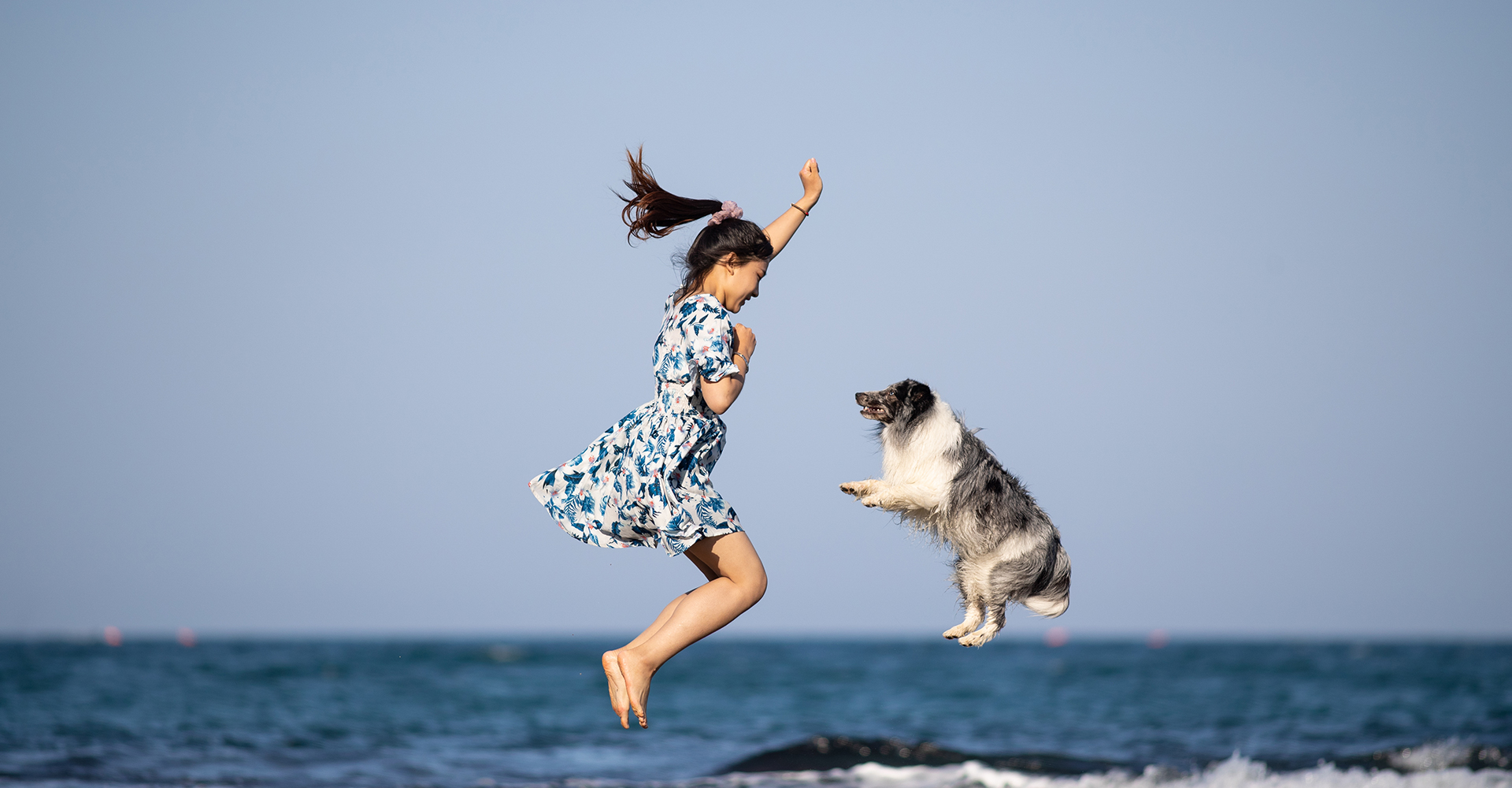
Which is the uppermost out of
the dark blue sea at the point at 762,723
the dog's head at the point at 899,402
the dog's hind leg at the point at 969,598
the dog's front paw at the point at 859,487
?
the dog's head at the point at 899,402

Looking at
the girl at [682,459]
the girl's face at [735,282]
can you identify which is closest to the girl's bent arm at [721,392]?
the girl at [682,459]

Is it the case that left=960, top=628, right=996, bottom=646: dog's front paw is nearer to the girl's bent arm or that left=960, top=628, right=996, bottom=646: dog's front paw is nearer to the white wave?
the girl's bent arm

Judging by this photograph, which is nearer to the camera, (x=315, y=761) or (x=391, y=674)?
(x=315, y=761)

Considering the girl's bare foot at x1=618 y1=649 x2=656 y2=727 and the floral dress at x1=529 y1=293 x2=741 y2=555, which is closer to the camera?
the floral dress at x1=529 y1=293 x2=741 y2=555

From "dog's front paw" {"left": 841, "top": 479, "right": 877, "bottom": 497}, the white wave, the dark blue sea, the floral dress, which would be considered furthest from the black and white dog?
the dark blue sea

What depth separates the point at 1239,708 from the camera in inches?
924

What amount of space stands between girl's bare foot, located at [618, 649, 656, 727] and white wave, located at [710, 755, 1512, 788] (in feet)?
25.8

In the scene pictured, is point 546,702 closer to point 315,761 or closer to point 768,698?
point 768,698

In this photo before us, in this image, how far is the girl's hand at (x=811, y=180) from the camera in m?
5.62

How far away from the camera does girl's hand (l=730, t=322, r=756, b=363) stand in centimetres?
508

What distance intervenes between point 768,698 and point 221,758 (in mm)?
13862

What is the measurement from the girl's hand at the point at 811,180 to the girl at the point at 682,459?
0.67ft

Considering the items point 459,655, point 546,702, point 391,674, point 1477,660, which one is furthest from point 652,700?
point 1477,660

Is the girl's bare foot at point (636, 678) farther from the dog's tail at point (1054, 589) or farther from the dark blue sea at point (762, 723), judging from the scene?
the dark blue sea at point (762, 723)
